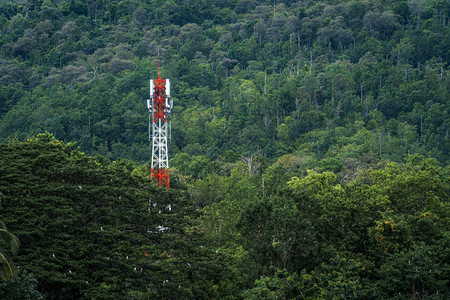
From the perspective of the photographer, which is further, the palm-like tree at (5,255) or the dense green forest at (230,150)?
the dense green forest at (230,150)

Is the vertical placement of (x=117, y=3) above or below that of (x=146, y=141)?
above

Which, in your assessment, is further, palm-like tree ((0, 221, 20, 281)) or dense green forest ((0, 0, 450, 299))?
dense green forest ((0, 0, 450, 299))

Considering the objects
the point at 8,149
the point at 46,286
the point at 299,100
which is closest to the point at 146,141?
the point at 299,100

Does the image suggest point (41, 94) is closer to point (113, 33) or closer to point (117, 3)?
point (113, 33)

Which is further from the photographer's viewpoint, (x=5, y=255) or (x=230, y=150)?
(x=230, y=150)

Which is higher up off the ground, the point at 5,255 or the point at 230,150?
the point at 5,255
